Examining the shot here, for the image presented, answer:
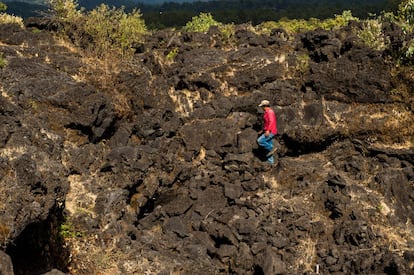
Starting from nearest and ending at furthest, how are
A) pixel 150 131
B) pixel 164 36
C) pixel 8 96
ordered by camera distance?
pixel 8 96 < pixel 150 131 < pixel 164 36

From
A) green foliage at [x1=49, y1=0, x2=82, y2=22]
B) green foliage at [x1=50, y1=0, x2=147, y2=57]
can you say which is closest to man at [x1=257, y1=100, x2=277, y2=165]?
green foliage at [x1=50, y1=0, x2=147, y2=57]

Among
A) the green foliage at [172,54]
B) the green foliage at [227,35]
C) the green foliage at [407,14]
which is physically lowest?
the green foliage at [172,54]

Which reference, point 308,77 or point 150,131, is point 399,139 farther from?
point 150,131

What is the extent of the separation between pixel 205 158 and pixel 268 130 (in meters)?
2.50

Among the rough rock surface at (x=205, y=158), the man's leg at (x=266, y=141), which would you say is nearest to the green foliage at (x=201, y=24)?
the rough rock surface at (x=205, y=158)

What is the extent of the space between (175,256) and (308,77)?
993 cm

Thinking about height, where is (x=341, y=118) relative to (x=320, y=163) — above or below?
above

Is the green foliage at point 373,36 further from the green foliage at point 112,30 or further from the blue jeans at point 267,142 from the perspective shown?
the green foliage at point 112,30

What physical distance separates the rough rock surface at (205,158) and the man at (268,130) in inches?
20.8

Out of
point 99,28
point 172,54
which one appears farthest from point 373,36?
point 99,28

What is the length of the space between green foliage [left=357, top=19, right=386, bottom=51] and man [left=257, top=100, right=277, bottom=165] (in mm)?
5307

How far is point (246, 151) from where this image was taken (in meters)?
16.8

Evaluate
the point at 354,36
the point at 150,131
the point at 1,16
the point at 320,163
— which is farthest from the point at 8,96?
the point at 354,36

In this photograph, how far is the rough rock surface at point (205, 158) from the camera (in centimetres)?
1143
